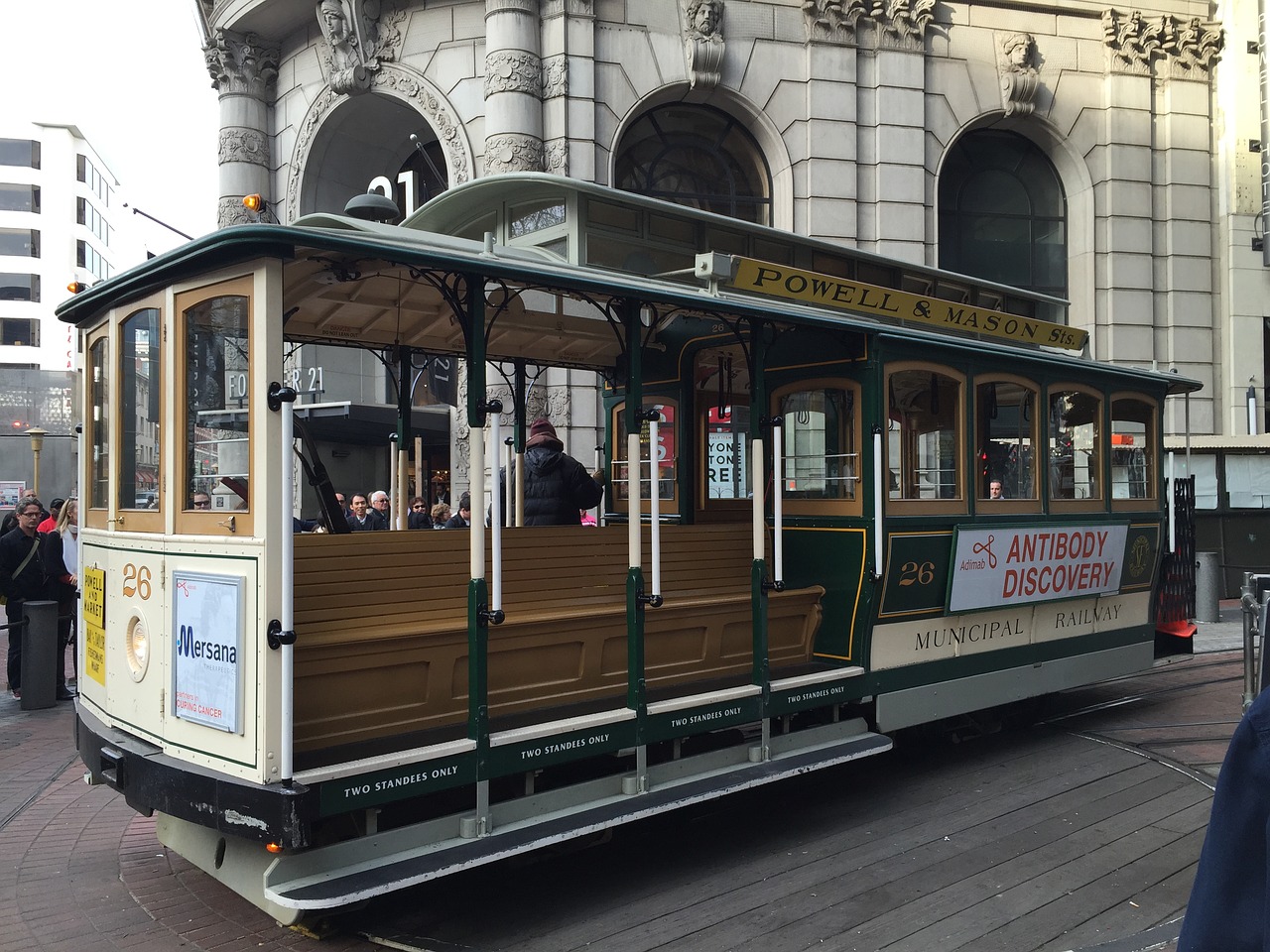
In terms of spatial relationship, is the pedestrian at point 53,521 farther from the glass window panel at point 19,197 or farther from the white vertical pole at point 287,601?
the glass window panel at point 19,197

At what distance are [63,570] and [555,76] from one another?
398 inches

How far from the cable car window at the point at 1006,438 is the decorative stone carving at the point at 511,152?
1014 centimetres

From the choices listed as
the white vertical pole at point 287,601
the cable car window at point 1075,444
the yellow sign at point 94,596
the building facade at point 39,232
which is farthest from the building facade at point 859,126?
the building facade at point 39,232

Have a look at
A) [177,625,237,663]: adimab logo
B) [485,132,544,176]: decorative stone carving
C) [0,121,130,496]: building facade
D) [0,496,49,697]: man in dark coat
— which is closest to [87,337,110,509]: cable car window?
[177,625,237,663]: adimab logo

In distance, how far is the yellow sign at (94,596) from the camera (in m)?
5.34

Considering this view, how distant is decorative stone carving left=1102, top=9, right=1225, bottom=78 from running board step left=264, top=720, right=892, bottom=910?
17.7 meters

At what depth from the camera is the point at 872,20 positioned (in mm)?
18141

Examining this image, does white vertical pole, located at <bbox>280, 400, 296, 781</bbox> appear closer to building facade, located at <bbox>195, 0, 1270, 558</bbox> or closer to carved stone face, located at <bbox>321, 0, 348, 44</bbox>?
building facade, located at <bbox>195, 0, 1270, 558</bbox>

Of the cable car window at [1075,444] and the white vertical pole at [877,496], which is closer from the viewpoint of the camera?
the white vertical pole at [877,496]

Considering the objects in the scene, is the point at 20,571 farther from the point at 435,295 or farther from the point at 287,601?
the point at 287,601

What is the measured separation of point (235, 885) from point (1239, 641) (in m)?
12.7

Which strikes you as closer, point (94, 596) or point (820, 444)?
point (94, 596)

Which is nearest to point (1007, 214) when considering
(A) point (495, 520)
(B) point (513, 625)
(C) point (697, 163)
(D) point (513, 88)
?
(C) point (697, 163)

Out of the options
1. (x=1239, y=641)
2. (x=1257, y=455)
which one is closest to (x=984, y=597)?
(x=1239, y=641)
